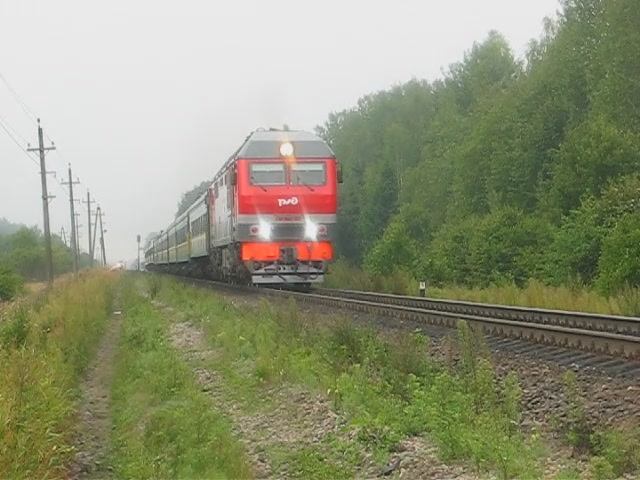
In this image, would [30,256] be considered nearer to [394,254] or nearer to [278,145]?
[394,254]

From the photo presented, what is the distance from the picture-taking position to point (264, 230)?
77.4 ft

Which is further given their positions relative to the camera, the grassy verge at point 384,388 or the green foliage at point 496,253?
the green foliage at point 496,253

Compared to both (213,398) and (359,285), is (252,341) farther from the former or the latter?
(359,285)

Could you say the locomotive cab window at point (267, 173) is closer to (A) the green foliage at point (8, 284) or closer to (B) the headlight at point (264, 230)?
(B) the headlight at point (264, 230)

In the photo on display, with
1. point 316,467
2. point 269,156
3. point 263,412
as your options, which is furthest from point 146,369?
point 269,156

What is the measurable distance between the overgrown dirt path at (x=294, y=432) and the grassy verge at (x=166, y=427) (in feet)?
0.64

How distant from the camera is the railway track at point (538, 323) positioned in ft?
33.4

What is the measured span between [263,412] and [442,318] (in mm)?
6039

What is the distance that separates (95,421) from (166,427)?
2.05 m

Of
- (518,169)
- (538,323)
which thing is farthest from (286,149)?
(518,169)

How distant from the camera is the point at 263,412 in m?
9.16

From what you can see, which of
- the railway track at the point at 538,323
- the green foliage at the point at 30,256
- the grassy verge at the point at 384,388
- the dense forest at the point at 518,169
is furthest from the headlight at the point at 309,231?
the green foliage at the point at 30,256

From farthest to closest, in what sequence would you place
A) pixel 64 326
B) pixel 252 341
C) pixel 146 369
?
pixel 64 326 < pixel 252 341 < pixel 146 369

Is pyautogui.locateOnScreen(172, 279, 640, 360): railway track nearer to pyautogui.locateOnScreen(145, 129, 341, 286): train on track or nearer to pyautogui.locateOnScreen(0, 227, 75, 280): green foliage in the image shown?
pyautogui.locateOnScreen(145, 129, 341, 286): train on track
